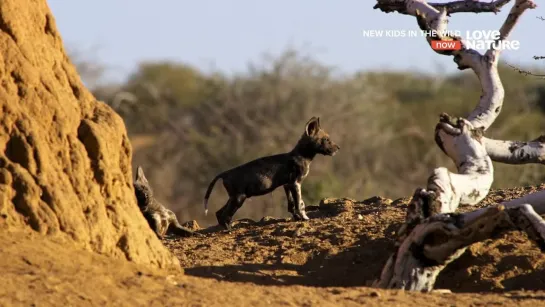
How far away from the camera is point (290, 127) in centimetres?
3109

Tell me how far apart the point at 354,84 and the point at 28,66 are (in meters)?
26.5

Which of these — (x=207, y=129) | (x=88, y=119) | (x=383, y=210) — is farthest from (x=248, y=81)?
(x=88, y=119)

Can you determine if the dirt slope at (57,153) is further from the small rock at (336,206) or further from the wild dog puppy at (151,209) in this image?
the small rock at (336,206)

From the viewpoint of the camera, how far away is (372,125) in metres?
34.1

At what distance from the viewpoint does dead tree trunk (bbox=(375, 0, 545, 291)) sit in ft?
28.2

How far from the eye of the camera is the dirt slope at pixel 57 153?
787 cm

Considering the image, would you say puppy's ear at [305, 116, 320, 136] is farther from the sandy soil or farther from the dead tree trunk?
the dead tree trunk

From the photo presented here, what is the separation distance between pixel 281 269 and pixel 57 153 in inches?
109

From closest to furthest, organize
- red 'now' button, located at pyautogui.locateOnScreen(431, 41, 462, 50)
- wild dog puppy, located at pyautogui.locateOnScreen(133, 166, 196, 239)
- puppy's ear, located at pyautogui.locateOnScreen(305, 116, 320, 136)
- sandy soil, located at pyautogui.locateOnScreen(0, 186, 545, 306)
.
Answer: sandy soil, located at pyautogui.locateOnScreen(0, 186, 545, 306), wild dog puppy, located at pyautogui.locateOnScreen(133, 166, 196, 239), red 'now' button, located at pyautogui.locateOnScreen(431, 41, 462, 50), puppy's ear, located at pyautogui.locateOnScreen(305, 116, 320, 136)

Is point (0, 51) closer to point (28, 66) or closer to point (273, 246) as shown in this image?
point (28, 66)

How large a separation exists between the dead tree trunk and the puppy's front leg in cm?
189

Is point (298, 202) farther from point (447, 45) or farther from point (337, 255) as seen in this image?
point (447, 45)

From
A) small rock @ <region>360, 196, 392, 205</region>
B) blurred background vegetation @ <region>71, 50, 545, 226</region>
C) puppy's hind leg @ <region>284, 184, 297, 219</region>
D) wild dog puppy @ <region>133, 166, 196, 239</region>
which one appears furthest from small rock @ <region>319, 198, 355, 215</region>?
blurred background vegetation @ <region>71, 50, 545, 226</region>

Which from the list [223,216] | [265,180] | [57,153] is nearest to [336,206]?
[265,180]
